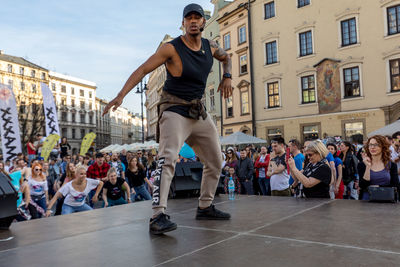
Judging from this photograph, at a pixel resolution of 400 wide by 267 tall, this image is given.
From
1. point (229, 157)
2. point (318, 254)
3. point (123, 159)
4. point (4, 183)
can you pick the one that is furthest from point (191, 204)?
point (123, 159)

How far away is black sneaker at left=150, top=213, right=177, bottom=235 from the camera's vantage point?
2.80 meters

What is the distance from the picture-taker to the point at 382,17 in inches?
798

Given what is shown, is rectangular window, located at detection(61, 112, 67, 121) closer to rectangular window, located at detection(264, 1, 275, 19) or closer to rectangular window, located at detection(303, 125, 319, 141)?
rectangular window, located at detection(264, 1, 275, 19)

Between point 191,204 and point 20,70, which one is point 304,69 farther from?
point 20,70

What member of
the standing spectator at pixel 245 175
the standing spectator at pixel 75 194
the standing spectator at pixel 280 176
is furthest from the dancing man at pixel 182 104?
the standing spectator at pixel 245 175

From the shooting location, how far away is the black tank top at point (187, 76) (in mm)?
3186

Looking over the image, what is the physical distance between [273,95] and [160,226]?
953 inches

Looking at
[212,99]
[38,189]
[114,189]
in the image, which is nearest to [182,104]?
[114,189]

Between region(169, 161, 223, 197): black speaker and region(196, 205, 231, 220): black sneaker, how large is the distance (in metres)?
1.75

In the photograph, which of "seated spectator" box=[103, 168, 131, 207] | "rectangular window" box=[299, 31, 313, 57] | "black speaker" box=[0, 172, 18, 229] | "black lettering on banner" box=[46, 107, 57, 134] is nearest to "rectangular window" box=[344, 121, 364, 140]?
"rectangular window" box=[299, 31, 313, 57]

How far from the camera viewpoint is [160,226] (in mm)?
2814

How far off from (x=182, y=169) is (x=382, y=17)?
1982cm

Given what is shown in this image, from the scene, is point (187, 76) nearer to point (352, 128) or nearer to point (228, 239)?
point (228, 239)

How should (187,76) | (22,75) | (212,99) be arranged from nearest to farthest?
(187,76) → (212,99) → (22,75)
